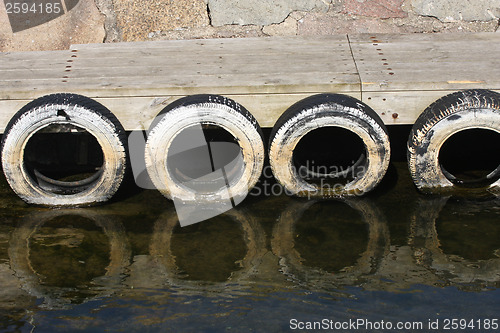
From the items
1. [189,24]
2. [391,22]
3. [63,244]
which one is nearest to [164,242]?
[63,244]

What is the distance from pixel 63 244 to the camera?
4809mm

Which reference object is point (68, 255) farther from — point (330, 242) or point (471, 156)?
point (471, 156)

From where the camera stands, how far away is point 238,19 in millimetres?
6578

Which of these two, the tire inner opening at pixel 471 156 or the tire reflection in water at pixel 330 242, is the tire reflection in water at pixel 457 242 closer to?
the tire reflection in water at pixel 330 242

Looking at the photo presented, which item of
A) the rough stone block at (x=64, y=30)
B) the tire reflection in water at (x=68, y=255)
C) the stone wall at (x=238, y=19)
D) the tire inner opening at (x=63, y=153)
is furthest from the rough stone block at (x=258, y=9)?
the tire reflection in water at (x=68, y=255)

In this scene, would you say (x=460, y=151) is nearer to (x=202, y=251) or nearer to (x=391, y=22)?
(x=391, y=22)

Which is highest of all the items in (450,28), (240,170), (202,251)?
(450,28)

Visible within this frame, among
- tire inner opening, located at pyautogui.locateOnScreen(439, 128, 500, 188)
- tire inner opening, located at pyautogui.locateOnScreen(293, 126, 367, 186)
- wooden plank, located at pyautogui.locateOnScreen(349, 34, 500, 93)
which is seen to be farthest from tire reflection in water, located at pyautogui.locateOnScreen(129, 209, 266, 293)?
tire inner opening, located at pyautogui.locateOnScreen(439, 128, 500, 188)

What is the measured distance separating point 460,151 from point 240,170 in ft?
6.94

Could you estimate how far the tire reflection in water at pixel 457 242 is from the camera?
4.34 m

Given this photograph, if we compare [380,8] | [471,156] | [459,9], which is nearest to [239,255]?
[471,156]

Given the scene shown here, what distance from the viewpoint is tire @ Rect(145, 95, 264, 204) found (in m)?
4.94

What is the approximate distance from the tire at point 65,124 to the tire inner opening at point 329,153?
5.20ft

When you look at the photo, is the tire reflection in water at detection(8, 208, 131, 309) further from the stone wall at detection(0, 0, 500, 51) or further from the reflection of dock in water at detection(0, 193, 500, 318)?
the stone wall at detection(0, 0, 500, 51)
